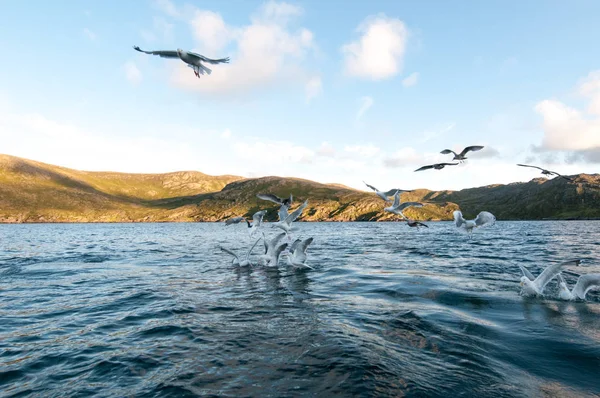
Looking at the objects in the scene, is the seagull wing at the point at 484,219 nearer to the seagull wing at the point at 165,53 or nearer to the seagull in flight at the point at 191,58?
the seagull in flight at the point at 191,58

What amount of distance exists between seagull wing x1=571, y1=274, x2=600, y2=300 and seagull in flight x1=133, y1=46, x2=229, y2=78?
55.7ft

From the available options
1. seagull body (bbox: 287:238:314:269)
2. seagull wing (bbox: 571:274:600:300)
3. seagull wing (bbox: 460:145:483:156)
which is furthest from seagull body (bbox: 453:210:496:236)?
seagull body (bbox: 287:238:314:269)

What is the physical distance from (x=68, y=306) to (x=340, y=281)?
13.5 metres

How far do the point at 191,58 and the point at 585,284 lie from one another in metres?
18.6

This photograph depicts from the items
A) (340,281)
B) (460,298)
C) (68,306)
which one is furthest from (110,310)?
(460,298)

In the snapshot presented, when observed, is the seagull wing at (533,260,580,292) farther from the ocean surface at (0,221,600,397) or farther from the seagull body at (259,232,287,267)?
the seagull body at (259,232,287,267)

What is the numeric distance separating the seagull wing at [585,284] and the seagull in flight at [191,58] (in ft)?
55.7

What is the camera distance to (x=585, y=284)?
13734 millimetres

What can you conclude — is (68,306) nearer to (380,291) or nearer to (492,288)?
(380,291)

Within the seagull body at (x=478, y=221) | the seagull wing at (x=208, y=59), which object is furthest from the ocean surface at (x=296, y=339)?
the seagull wing at (x=208, y=59)

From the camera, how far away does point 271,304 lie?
45.0ft

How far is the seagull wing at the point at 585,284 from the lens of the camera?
13.4 m

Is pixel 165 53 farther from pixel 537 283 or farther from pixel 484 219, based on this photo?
pixel 537 283

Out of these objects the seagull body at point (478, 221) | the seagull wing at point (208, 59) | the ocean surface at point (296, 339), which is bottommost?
the ocean surface at point (296, 339)
